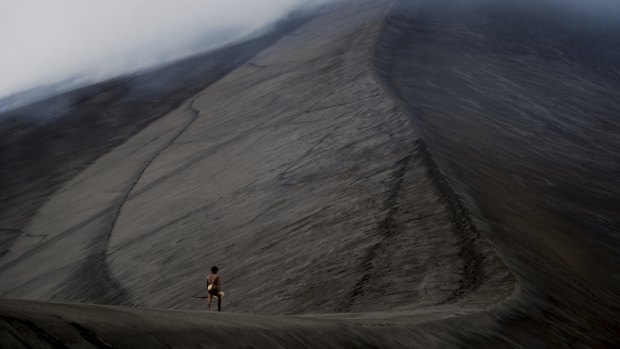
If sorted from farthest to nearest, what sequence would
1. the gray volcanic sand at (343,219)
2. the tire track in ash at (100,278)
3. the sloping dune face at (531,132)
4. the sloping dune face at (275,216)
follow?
the tire track in ash at (100,278)
the sloping dune face at (275,216)
the sloping dune face at (531,132)
the gray volcanic sand at (343,219)

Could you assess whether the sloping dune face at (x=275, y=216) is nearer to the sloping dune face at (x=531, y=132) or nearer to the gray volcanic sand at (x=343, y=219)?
the gray volcanic sand at (x=343, y=219)

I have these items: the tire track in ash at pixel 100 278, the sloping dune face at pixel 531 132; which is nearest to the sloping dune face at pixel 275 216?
the tire track in ash at pixel 100 278

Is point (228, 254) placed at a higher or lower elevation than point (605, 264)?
higher

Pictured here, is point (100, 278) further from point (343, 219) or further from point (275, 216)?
point (343, 219)

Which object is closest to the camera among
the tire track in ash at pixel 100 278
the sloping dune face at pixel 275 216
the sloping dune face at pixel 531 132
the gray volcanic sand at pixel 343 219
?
the gray volcanic sand at pixel 343 219

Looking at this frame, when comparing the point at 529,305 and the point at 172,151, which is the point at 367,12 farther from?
the point at 529,305

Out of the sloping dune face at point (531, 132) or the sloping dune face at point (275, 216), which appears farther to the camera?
the sloping dune face at point (275, 216)

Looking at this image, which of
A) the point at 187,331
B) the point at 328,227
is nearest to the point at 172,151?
the point at 328,227
